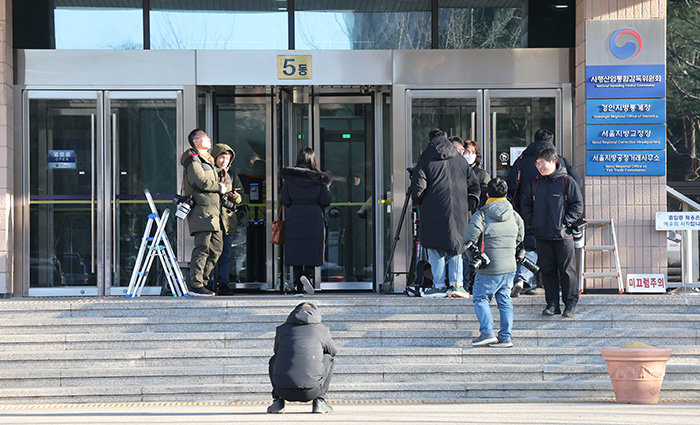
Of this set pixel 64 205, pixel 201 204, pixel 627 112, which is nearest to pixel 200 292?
pixel 201 204

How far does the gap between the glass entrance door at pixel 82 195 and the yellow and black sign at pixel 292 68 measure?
4.09ft

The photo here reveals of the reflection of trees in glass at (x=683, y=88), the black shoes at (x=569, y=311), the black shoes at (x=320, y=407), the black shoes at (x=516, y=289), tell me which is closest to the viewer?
the black shoes at (x=320, y=407)

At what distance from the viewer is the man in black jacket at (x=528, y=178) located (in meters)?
10.2

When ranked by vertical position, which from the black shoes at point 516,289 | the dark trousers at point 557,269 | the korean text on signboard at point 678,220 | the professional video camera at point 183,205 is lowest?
the black shoes at point 516,289

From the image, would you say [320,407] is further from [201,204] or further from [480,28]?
[480,28]

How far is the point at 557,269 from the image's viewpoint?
9438mm

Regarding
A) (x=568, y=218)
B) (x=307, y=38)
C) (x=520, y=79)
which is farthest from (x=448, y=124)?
(x=568, y=218)

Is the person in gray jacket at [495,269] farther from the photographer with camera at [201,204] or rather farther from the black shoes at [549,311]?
the photographer with camera at [201,204]

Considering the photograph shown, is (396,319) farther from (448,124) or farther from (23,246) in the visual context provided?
(23,246)

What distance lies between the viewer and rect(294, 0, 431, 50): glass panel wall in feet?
39.2

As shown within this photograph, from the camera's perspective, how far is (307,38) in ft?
39.2

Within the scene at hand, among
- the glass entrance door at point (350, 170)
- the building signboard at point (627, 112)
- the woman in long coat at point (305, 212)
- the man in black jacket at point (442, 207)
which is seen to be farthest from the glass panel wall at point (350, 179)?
the building signboard at point (627, 112)

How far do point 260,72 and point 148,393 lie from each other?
4646 mm

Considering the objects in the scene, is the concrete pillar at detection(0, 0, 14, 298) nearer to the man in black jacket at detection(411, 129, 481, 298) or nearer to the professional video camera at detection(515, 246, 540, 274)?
the man in black jacket at detection(411, 129, 481, 298)
